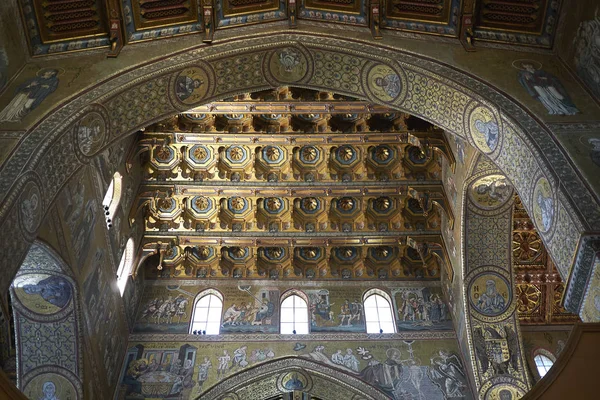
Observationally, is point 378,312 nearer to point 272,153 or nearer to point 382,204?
point 382,204

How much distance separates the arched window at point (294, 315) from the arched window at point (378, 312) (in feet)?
5.13

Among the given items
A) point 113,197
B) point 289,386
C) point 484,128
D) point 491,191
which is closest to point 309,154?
point 491,191

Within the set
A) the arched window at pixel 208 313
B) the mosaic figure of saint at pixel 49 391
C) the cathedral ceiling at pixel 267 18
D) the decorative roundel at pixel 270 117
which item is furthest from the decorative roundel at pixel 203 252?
the cathedral ceiling at pixel 267 18

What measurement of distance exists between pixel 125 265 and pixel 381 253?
6621mm

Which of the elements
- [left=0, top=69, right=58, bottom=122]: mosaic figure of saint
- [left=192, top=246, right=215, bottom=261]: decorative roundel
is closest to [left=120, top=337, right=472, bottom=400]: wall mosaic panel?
[left=192, top=246, right=215, bottom=261]: decorative roundel

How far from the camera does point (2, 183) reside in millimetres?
7379

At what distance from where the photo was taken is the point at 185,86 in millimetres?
10289

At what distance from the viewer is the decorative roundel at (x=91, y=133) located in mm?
8984

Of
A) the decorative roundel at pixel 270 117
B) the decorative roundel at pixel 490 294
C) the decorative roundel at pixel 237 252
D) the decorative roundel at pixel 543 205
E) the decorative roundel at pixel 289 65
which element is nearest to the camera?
the decorative roundel at pixel 543 205

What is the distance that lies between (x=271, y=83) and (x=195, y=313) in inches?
254

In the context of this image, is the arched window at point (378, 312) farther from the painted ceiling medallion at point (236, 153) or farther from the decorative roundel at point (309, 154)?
the painted ceiling medallion at point (236, 153)

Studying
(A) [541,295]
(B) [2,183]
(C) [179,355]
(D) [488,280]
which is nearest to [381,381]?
(D) [488,280]

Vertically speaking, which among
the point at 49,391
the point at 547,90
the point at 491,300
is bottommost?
the point at 49,391

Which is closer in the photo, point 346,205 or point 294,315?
point 294,315
